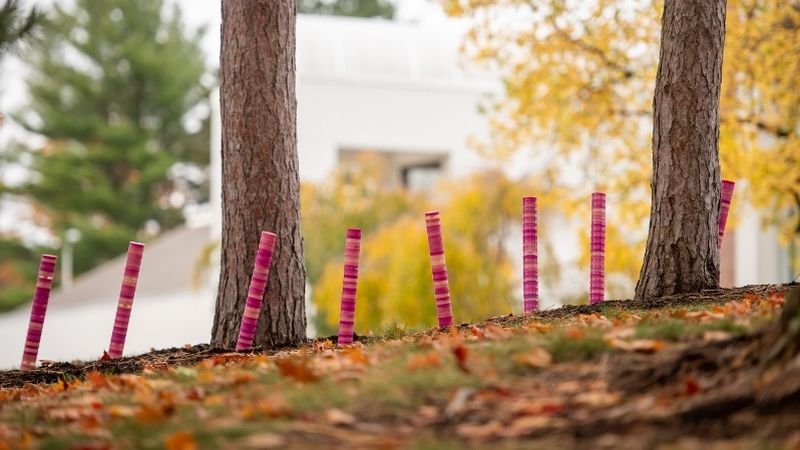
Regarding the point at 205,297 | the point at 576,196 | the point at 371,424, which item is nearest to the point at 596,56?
the point at 576,196

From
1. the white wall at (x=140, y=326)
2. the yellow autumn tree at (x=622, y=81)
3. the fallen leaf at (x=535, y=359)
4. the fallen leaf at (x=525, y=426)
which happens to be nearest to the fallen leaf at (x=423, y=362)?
the fallen leaf at (x=535, y=359)

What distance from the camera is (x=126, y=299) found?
32.4 ft

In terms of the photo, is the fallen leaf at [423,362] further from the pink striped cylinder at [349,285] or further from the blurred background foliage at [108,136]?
the blurred background foliage at [108,136]

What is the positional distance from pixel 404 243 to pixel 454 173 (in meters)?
11.3

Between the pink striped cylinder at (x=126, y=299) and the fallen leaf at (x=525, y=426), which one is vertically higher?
the pink striped cylinder at (x=126, y=299)

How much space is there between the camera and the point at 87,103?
4656cm

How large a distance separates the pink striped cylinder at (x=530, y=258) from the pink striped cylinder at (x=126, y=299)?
9.43ft

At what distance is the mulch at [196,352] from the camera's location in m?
8.81

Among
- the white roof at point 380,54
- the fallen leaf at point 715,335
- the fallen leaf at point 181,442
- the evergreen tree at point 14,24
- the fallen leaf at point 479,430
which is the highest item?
the white roof at point 380,54

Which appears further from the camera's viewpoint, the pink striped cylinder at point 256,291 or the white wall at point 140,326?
the white wall at point 140,326

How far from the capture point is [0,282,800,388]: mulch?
8.81 m

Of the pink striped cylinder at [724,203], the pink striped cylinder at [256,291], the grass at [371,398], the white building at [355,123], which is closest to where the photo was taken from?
the grass at [371,398]

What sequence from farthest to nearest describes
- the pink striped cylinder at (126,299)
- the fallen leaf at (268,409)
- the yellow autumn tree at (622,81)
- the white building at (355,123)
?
the white building at (355,123) → the yellow autumn tree at (622,81) → the pink striped cylinder at (126,299) → the fallen leaf at (268,409)

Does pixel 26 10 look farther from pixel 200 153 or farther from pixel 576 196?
pixel 200 153
